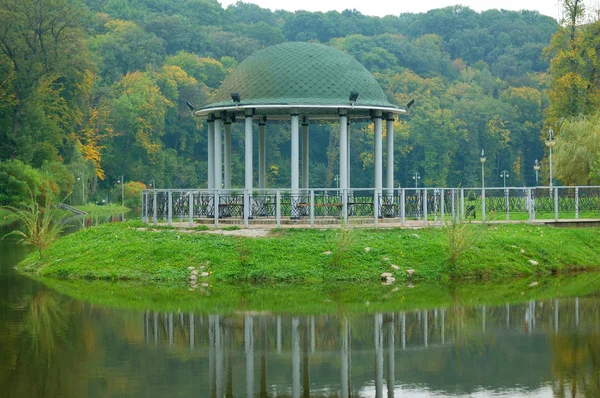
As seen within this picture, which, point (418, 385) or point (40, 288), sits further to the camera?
point (40, 288)

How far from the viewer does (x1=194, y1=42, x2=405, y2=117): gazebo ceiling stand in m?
30.4

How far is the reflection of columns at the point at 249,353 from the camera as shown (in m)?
12.7

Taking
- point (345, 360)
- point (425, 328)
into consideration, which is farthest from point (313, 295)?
point (345, 360)

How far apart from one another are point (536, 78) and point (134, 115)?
49.9 metres

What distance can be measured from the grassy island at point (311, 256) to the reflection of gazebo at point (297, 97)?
138 inches

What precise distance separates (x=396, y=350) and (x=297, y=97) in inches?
645

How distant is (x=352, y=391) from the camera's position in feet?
40.7

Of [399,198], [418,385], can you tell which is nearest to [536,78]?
[399,198]

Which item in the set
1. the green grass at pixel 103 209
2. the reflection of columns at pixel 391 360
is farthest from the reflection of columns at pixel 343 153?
the green grass at pixel 103 209

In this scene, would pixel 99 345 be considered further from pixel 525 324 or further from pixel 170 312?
pixel 525 324

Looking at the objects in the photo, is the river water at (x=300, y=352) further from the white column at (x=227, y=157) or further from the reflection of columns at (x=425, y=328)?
the white column at (x=227, y=157)

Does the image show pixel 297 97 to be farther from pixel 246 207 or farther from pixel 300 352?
pixel 300 352

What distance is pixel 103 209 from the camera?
81.9m

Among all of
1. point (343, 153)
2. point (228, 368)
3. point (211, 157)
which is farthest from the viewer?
point (211, 157)
